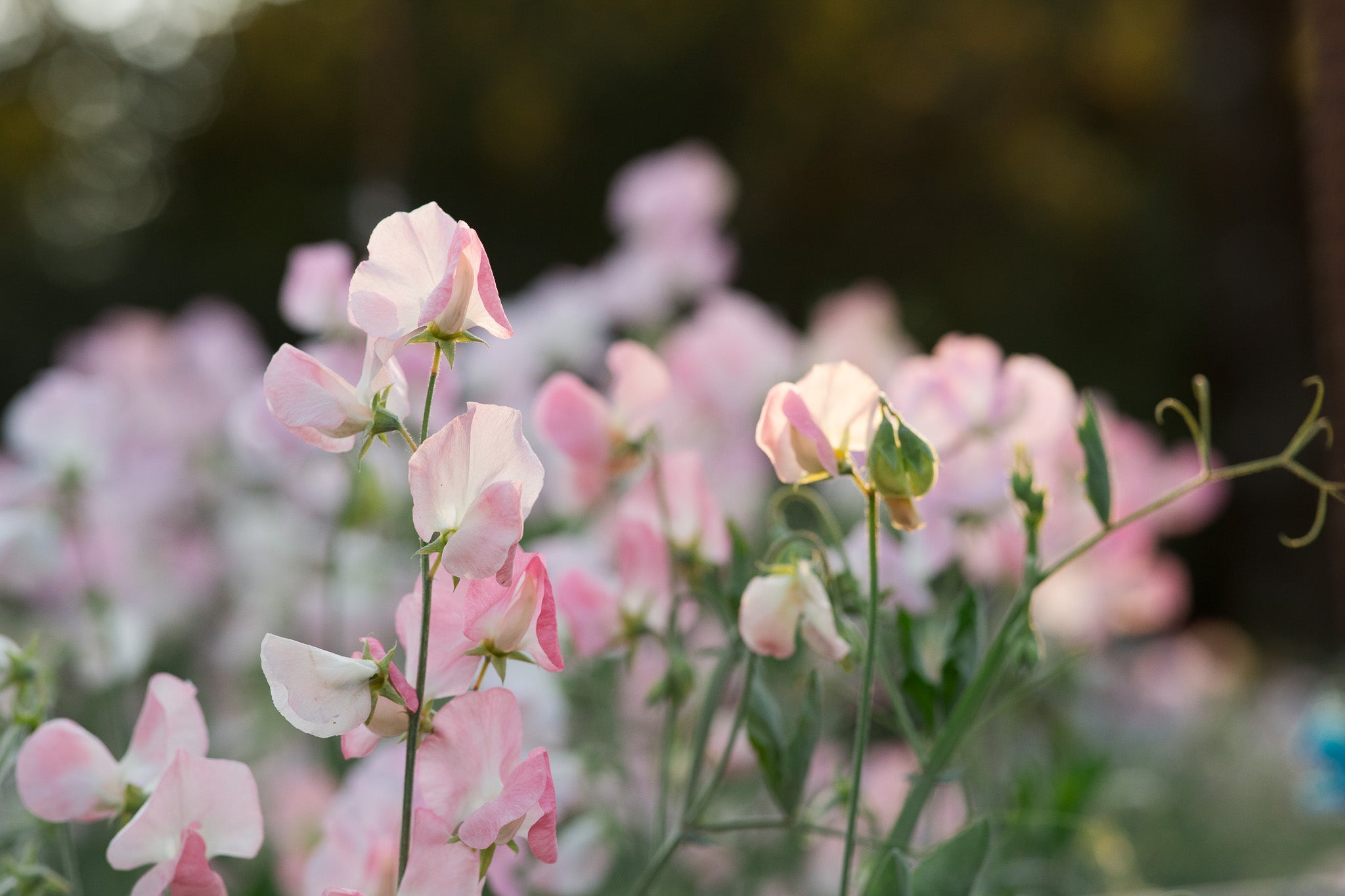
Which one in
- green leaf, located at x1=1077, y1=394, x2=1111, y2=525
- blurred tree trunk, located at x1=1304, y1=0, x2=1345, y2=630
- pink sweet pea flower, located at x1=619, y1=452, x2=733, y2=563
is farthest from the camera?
blurred tree trunk, located at x1=1304, y1=0, x2=1345, y2=630

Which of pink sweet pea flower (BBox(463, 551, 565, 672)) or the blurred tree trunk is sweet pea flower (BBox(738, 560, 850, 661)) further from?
the blurred tree trunk

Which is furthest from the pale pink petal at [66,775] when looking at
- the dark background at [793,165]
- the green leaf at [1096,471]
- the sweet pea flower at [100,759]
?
the dark background at [793,165]

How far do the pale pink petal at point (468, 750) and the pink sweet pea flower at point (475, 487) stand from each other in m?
0.05

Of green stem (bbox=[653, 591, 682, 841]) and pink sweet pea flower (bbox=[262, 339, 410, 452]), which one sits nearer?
pink sweet pea flower (bbox=[262, 339, 410, 452])

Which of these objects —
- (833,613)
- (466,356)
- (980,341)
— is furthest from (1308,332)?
(833,613)

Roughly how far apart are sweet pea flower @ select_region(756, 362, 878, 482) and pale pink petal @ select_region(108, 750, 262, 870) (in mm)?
199

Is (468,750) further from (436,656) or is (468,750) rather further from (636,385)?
(636,385)

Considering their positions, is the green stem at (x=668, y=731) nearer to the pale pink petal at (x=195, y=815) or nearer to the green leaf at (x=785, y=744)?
the green leaf at (x=785, y=744)

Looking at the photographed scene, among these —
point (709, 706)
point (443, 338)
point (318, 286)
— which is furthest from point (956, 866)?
point (318, 286)

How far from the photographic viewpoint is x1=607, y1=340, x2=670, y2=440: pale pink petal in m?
0.53

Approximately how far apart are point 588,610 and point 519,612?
172 millimetres

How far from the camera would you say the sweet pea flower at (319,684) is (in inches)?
12.2

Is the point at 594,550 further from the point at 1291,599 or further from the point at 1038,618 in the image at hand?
the point at 1291,599

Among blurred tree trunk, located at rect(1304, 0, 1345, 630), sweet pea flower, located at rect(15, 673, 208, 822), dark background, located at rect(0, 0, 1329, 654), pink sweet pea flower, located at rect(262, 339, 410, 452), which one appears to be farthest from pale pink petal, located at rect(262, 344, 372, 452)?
dark background, located at rect(0, 0, 1329, 654)
